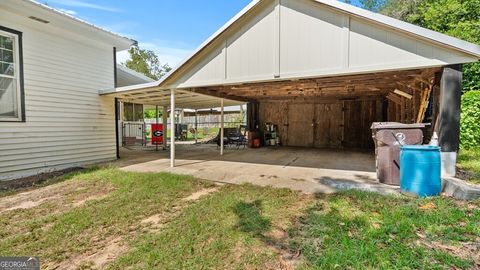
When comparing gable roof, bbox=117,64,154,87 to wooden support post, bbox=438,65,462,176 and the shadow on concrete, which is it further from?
wooden support post, bbox=438,65,462,176

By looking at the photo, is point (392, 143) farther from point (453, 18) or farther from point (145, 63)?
point (145, 63)

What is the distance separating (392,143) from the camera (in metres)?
4.33

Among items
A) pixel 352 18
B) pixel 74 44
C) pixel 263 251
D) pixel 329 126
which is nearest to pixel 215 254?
pixel 263 251

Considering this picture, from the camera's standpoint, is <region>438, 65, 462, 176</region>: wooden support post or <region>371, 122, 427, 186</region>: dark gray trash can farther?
<region>371, 122, 427, 186</region>: dark gray trash can

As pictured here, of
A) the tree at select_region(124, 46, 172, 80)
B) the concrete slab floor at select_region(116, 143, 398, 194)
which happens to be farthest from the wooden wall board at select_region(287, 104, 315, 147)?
the tree at select_region(124, 46, 172, 80)

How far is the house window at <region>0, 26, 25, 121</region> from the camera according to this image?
17.5 ft

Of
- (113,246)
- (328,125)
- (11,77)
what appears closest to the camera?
(113,246)

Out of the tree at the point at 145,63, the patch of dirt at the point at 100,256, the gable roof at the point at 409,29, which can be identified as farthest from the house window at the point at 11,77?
the tree at the point at 145,63

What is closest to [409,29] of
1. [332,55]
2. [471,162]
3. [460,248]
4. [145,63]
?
[332,55]

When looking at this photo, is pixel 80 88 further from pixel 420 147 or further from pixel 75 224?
pixel 420 147

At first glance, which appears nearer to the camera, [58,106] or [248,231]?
[248,231]

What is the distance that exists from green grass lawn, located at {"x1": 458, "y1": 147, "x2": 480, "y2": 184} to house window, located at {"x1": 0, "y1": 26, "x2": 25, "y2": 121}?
29.3 ft

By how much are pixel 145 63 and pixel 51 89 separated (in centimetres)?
3143

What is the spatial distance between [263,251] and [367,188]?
8.96 feet
